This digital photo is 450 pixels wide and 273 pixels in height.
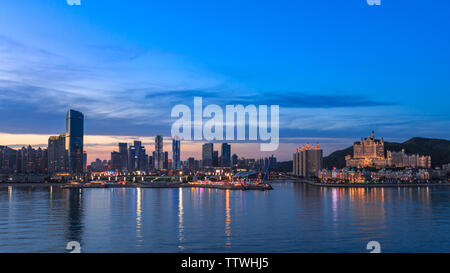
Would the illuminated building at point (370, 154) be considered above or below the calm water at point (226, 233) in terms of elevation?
above

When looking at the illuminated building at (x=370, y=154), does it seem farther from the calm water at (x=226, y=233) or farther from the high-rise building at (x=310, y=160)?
the calm water at (x=226, y=233)

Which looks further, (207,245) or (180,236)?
(180,236)

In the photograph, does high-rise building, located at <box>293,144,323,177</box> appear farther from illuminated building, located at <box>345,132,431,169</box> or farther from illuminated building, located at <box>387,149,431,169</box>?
illuminated building, located at <box>387,149,431,169</box>

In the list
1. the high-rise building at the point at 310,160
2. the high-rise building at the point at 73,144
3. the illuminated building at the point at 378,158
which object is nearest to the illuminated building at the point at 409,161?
the illuminated building at the point at 378,158

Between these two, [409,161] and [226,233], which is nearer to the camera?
[226,233]

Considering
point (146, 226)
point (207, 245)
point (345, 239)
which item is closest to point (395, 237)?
point (345, 239)

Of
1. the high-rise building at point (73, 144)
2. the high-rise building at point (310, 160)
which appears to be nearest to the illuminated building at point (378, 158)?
the high-rise building at point (310, 160)

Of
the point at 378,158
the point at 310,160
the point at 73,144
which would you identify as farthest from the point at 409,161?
the point at 73,144

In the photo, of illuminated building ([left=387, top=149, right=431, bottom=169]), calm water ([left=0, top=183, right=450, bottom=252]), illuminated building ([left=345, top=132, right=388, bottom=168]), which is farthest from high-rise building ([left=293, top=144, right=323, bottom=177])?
calm water ([left=0, top=183, right=450, bottom=252])

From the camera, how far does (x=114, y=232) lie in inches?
923

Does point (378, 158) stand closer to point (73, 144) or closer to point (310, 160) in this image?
point (310, 160)

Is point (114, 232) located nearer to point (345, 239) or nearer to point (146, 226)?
point (146, 226)

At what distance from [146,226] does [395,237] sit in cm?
1507

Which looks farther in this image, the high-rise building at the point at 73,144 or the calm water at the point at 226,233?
the high-rise building at the point at 73,144
